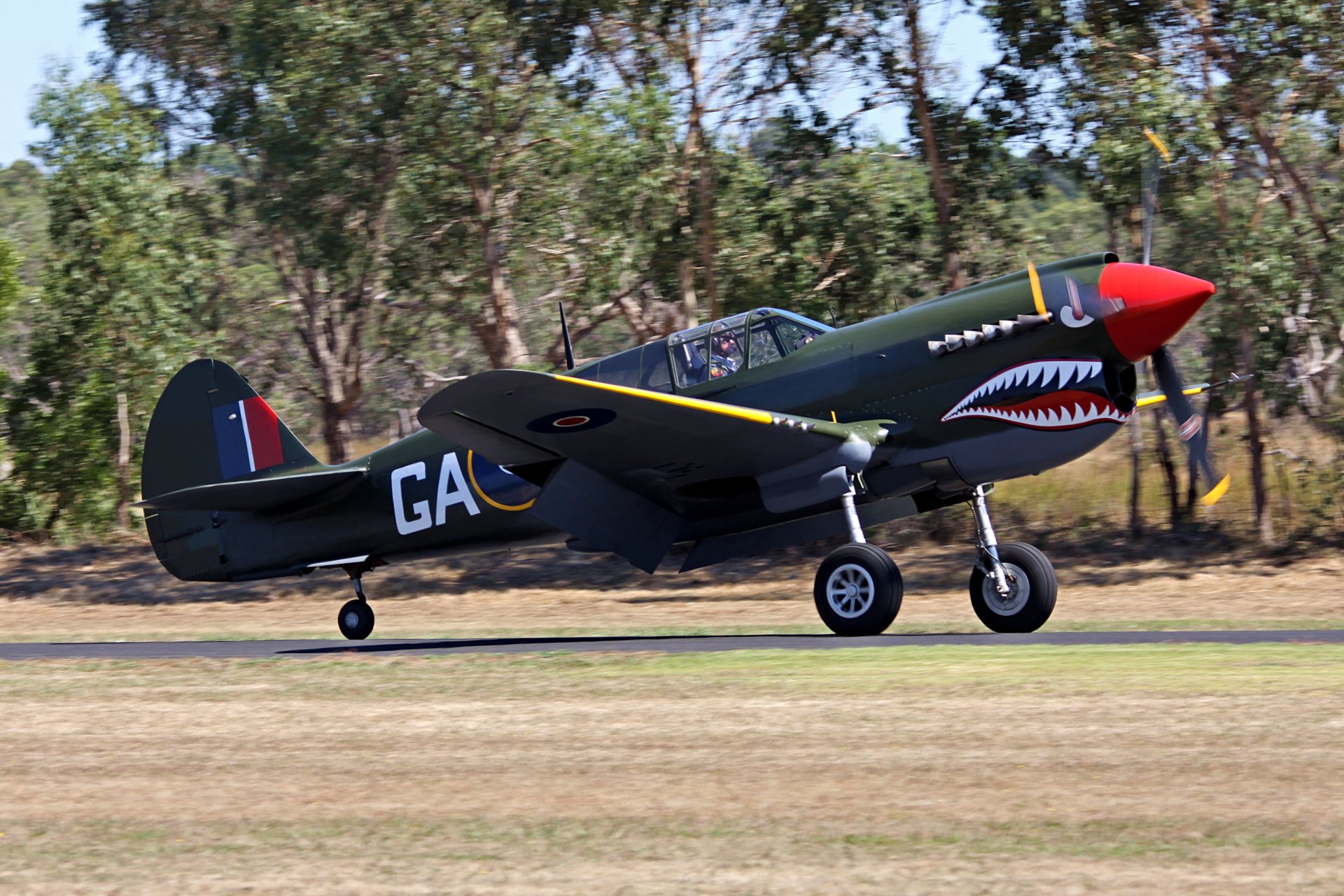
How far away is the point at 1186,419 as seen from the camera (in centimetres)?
1339

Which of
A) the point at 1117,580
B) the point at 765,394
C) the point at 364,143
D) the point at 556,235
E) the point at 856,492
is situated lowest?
the point at 1117,580

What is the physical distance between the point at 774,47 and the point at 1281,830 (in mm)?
22120

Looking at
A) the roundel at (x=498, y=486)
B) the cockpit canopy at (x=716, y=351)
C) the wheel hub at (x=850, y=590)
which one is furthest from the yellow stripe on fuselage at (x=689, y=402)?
the roundel at (x=498, y=486)

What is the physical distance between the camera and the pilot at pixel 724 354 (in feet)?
45.7

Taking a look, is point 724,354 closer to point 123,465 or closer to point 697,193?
point 697,193

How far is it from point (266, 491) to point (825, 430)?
6337 mm

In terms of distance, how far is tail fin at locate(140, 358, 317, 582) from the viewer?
16.6 metres

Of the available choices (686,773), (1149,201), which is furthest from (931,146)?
(686,773)

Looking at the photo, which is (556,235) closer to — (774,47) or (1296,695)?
(774,47)

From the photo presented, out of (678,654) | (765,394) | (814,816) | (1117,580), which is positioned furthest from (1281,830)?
(1117,580)

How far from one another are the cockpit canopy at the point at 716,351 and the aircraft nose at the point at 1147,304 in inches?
106

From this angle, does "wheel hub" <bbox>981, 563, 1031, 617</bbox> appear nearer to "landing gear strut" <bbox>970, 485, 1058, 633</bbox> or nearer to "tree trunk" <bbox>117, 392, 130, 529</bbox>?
"landing gear strut" <bbox>970, 485, 1058, 633</bbox>

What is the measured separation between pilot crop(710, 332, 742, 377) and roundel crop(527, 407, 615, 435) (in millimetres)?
1474

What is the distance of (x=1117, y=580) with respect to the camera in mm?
21953
